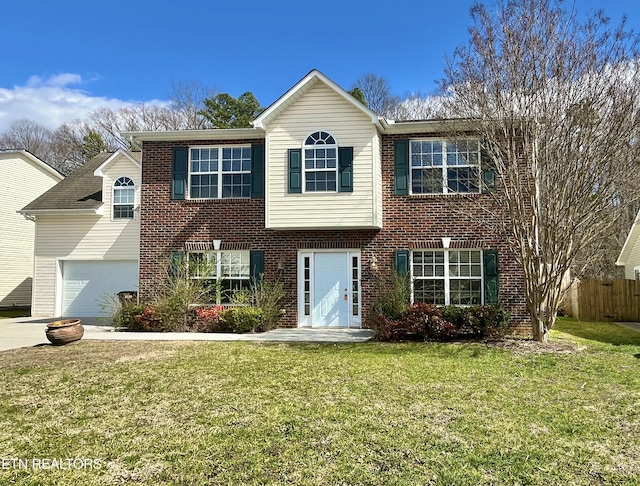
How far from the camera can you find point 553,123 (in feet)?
33.2

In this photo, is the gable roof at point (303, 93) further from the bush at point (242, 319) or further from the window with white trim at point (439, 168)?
the bush at point (242, 319)

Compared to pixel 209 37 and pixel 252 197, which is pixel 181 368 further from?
pixel 209 37

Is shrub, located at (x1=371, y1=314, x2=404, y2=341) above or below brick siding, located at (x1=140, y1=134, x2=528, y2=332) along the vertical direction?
below

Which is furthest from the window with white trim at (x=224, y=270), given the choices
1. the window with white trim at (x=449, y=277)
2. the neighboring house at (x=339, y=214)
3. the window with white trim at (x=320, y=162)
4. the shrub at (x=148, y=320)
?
the window with white trim at (x=449, y=277)

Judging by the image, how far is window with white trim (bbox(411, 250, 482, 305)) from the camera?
43.7ft

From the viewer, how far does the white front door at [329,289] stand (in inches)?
546

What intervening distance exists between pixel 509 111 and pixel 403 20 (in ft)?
13.2

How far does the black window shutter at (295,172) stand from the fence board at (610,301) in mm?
10319

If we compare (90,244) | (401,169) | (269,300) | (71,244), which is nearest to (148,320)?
(269,300)

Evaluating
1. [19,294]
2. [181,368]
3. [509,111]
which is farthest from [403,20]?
[19,294]

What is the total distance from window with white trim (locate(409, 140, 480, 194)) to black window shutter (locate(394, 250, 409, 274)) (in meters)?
1.78

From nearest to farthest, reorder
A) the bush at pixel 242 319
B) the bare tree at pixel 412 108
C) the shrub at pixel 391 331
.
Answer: the shrub at pixel 391 331
the bush at pixel 242 319
the bare tree at pixel 412 108

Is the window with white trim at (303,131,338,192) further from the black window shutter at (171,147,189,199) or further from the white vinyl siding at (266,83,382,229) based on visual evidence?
Answer: the black window shutter at (171,147,189,199)

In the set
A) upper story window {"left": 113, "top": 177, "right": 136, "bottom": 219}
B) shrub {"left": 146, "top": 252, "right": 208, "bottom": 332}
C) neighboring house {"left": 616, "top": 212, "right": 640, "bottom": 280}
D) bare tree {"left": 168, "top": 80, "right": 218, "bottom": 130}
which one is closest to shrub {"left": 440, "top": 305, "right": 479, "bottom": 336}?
shrub {"left": 146, "top": 252, "right": 208, "bottom": 332}
